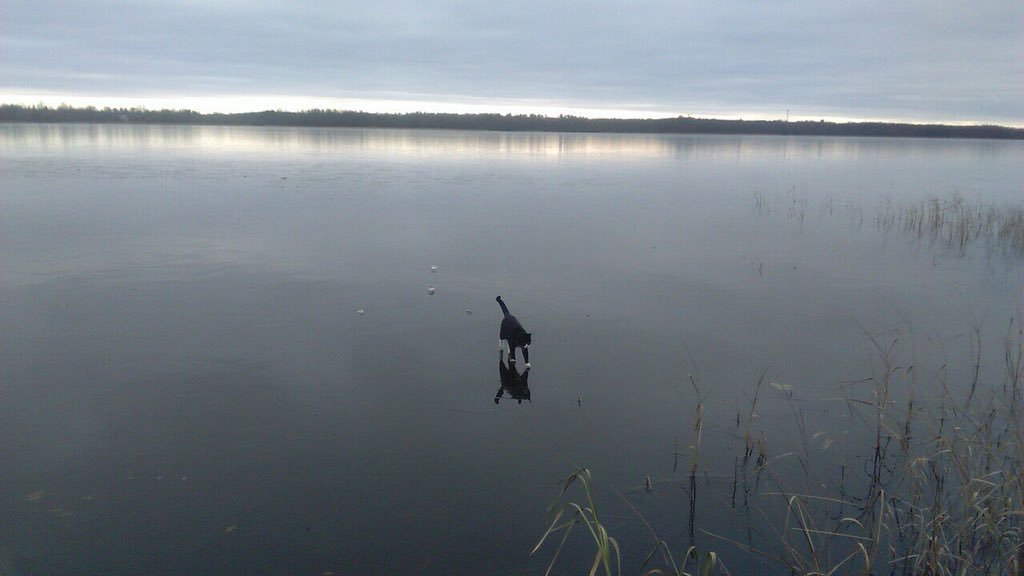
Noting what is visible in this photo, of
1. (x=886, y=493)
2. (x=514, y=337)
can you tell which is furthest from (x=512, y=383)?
(x=886, y=493)

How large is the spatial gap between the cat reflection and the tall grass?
7.10 feet

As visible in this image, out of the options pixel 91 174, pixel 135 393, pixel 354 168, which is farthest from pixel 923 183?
pixel 91 174

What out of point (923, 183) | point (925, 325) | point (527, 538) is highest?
point (923, 183)

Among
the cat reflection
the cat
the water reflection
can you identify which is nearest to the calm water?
the cat reflection

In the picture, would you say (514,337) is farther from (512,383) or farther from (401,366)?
(401,366)

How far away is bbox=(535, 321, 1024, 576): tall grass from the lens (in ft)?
15.7

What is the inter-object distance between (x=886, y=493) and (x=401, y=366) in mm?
5555

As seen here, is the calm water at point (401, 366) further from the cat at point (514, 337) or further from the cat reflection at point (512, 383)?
the cat at point (514, 337)

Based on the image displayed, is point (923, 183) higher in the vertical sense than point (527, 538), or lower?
higher

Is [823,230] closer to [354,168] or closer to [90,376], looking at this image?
[90,376]

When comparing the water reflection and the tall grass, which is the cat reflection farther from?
the water reflection

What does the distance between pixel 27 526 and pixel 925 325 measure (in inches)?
462

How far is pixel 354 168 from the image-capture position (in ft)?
125

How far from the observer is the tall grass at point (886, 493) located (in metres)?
4.78
